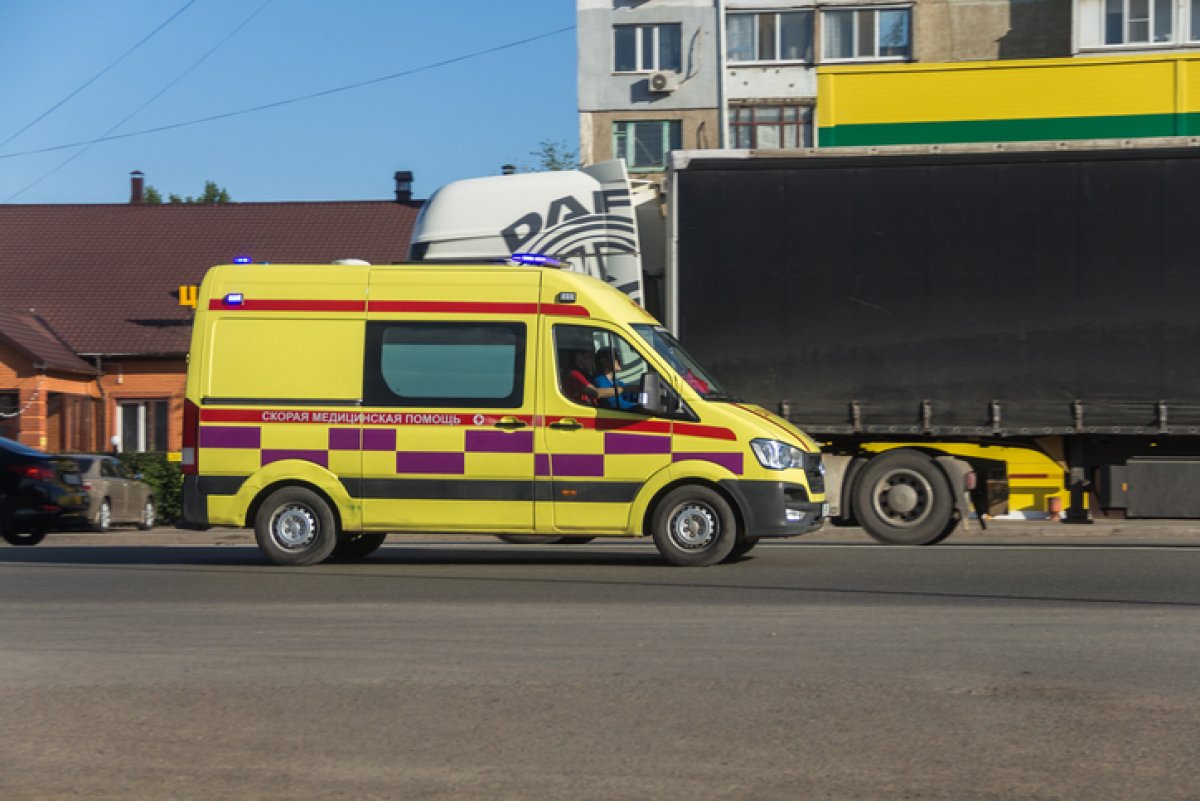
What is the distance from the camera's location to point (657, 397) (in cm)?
1363

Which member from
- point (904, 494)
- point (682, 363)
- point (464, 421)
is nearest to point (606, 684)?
point (464, 421)

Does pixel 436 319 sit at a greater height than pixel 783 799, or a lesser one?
greater

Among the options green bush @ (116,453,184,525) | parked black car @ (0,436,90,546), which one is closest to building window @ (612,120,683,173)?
green bush @ (116,453,184,525)

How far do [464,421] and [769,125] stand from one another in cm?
3952

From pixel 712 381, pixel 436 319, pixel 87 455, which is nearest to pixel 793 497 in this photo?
pixel 712 381

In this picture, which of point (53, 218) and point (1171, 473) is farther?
point (53, 218)

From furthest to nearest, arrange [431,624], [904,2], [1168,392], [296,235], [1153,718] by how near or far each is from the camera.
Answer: [904,2] → [296,235] → [1168,392] → [431,624] → [1153,718]

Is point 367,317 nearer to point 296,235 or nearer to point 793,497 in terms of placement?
point 793,497

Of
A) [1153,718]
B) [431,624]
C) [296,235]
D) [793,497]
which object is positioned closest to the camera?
[1153,718]

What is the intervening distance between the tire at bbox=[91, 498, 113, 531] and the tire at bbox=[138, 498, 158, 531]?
1.25 meters

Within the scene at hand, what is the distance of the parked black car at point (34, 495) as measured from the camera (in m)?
21.8

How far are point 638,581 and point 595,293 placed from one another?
8.33 ft

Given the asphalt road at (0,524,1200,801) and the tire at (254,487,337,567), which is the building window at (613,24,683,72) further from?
the asphalt road at (0,524,1200,801)

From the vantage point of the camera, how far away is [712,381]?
14164 millimetres
